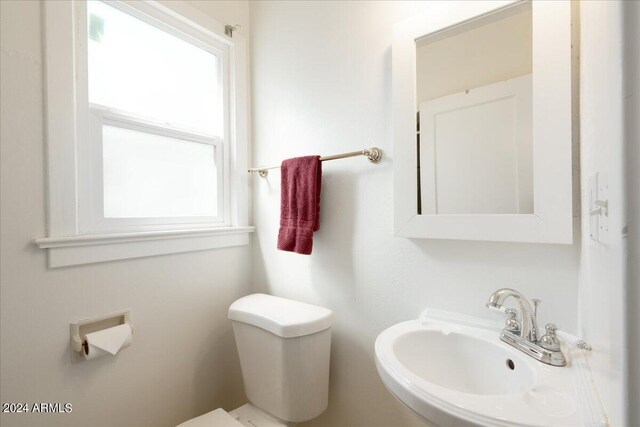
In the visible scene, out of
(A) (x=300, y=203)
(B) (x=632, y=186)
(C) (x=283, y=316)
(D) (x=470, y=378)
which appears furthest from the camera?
(A) (x=300, y=203)

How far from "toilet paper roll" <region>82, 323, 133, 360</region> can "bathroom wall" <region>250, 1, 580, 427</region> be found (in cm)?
66

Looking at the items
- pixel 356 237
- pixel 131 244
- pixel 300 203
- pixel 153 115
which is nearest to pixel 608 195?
pixel 356 237

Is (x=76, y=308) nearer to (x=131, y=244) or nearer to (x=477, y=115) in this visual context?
(x=131, y=244)

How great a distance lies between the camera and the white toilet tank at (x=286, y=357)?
1.12m

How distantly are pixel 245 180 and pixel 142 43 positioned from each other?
75cm

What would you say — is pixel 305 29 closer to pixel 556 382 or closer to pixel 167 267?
pixel 167 267

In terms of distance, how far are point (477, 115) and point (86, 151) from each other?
4.48ft

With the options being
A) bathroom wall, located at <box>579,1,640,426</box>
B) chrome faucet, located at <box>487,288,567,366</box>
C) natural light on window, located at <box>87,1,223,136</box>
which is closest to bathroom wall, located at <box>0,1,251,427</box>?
natural light on window, located at <box>87,1,223,136</box>

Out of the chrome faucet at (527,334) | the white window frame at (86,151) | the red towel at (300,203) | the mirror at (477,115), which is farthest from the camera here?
the red towel at (300,203)

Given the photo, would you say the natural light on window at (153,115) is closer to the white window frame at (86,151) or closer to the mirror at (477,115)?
the white window frame at (86,151)

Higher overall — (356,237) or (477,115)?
(477,115)

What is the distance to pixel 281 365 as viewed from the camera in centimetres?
112

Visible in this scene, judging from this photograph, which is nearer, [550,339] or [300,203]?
[550,339]

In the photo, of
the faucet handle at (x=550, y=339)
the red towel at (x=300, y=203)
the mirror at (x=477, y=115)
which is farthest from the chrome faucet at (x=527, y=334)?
the red towel at (x=300, y=203)
